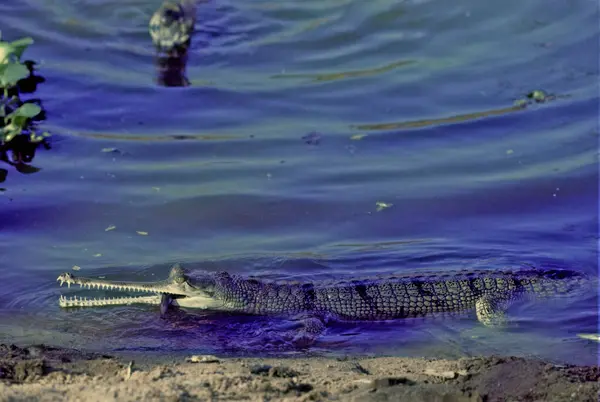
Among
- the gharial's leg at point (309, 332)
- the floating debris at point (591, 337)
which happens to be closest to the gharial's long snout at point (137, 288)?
the gharial's leg at point (309, 332)

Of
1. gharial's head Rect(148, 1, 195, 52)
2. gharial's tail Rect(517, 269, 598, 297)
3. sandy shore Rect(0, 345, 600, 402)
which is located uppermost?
gharial's head Rect(148, 1, 195, 52)

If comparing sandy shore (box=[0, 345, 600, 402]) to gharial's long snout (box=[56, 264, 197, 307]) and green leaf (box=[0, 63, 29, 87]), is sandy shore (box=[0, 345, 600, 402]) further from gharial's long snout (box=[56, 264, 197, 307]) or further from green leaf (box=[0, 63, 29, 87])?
green leaf (box=[0, 63, 29, 87])

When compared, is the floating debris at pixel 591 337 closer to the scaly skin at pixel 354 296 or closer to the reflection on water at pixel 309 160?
the reflection on water at pixel 309 160

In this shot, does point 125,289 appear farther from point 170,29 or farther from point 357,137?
point 170,29

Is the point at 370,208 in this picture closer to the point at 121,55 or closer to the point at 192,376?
the point at 192,376

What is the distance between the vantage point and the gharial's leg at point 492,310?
23.1 ft

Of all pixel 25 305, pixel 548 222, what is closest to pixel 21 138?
pixel 25 305

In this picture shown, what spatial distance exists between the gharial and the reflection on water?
0.53 feet

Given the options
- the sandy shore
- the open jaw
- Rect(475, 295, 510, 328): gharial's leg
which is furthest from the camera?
Rect(475, 295, 510, 328): gharial's leg

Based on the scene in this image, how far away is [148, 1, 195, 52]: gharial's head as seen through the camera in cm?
1323

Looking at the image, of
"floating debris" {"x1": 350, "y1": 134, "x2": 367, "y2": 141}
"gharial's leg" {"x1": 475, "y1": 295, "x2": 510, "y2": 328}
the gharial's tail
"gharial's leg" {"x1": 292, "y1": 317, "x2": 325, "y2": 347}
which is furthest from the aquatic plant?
the gharial's tail

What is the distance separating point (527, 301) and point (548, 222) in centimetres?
139

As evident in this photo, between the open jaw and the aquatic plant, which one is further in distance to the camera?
the aquatic plant

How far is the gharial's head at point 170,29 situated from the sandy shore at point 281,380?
812 centimetres
